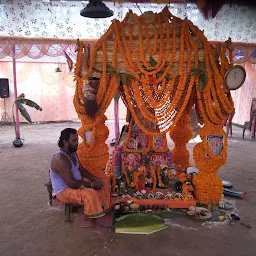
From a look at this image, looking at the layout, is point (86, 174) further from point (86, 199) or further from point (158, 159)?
point (158, 159)

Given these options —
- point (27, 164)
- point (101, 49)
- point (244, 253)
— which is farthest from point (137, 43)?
point (27, 164)

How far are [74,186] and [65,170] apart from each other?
26 centimetres

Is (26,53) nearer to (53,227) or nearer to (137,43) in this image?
(137,43)

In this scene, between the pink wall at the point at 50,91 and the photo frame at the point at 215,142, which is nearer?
the photo frame at the point at 215,142

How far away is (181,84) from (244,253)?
2444mm

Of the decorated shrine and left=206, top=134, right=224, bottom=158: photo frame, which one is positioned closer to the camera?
the decorated shrine

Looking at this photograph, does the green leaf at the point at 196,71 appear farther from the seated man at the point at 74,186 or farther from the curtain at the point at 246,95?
the curtain at the point at 246,95

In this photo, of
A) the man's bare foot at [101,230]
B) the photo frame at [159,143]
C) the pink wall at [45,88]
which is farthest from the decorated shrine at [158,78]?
the pink wall at [45,88]

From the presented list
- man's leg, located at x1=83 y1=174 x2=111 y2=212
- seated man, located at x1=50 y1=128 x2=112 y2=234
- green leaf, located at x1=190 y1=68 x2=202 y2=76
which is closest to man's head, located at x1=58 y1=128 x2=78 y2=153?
seated man, located at x1=50 y1=128 x2=112 y2=234

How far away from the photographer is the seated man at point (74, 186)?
3.68 metres

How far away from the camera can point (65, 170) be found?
12.0 ft

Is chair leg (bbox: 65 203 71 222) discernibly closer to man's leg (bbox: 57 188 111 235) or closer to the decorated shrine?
man's leg (bbox: 57 188 111 235)

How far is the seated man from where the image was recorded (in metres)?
3.68

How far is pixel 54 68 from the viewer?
522 inches
